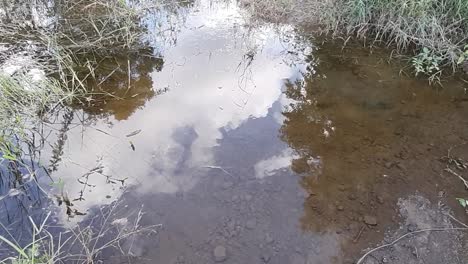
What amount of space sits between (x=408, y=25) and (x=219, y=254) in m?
3.41

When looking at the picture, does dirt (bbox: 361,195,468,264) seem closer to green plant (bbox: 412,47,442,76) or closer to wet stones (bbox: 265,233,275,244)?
wet stones (bbox: 265,233,275,244)

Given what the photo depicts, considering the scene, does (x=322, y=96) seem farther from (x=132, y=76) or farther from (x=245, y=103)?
(x=132, y=76)

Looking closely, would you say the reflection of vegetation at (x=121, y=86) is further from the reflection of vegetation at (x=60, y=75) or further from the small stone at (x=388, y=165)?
the small stone at (x=388, y=165)

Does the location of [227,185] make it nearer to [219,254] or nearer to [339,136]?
[219,254]

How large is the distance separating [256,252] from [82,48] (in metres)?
3.09

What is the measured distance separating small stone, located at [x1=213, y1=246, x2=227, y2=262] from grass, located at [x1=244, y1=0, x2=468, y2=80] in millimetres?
2912

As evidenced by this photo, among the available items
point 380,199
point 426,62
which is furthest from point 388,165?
point 426,62

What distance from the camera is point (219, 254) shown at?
226 centimetres

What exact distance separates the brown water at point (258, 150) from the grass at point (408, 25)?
33 cm

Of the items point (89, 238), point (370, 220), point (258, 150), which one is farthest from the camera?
point (258, 150)

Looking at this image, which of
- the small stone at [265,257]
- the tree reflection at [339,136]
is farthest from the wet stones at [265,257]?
the tree reflection at [339,136]

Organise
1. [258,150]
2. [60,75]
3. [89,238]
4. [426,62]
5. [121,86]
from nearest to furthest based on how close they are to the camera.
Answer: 1. [89,238]
2. [258,150]
3. [60,75]
4. [121,86]
5. [426,62]

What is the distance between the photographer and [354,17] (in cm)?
450

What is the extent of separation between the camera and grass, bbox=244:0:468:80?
403 centimetres
